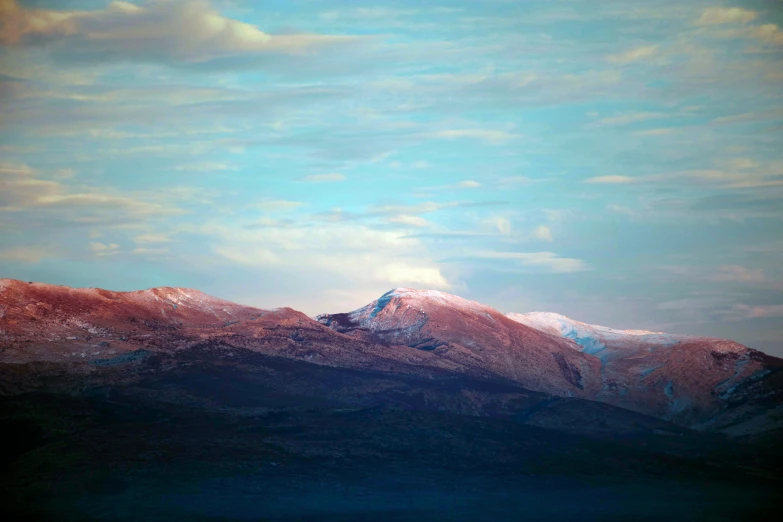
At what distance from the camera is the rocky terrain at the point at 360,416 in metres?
115

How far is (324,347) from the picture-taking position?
502 feet

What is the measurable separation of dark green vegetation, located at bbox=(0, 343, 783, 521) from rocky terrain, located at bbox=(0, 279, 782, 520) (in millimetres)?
300

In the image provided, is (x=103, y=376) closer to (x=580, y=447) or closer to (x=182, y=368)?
(x=182, y=368)

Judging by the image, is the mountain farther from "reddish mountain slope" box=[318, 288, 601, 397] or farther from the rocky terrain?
the rocky terrain

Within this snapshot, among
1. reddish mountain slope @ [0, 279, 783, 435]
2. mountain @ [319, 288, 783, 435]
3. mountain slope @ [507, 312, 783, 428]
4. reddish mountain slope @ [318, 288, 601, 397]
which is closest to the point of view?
reddish mountain slope @ [0, 279, 783, 435]

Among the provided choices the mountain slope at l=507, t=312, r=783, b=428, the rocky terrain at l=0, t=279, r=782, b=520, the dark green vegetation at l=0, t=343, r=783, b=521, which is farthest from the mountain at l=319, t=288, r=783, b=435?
the dark green vegetation at l=0, t=343, r=783, b=521

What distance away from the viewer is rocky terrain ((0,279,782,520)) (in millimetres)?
115000

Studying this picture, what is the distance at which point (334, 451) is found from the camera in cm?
12750

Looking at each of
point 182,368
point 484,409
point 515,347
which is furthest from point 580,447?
point 182,368

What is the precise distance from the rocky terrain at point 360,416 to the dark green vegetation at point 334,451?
30 centimetres

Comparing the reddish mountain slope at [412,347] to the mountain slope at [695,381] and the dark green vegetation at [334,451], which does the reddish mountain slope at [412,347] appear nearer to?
the mountain slope at [695,381]

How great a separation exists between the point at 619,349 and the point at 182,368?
88.4 m

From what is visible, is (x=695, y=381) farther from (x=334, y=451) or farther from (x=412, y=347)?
(x=334, y=451)

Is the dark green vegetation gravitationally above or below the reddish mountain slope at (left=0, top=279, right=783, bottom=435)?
below
